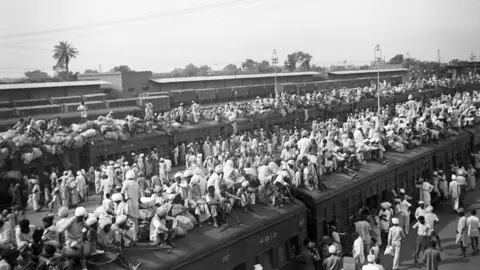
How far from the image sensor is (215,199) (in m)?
9.21

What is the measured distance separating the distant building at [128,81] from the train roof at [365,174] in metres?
23.5

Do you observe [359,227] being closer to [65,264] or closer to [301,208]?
[301,208]

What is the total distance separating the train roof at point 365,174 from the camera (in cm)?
1152

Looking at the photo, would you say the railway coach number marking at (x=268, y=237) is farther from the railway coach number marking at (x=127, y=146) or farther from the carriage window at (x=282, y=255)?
the railway coach number marking at (x=127, y=146)

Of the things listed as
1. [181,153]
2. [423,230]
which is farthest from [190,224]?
[181,153]

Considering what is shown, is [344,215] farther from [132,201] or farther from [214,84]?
[214,84]

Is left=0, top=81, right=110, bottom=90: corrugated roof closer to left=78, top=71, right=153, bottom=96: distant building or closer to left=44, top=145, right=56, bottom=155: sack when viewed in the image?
left=78, top=71, right=153, bottom=96: distant building

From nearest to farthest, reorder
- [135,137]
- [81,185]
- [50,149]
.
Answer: [81,185] < [50,149] < [135,137]

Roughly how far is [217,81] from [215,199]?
114ft

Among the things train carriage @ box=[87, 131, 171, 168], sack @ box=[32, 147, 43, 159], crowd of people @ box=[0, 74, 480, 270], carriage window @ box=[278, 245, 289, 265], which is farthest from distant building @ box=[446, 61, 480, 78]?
carriage window @ box=[278, 245, 289, 265]

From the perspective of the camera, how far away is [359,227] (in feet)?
38.8

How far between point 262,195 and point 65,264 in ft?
16.5

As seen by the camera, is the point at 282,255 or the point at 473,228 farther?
the point at 473,228

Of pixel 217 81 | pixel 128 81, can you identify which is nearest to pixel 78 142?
pixel 128 81
